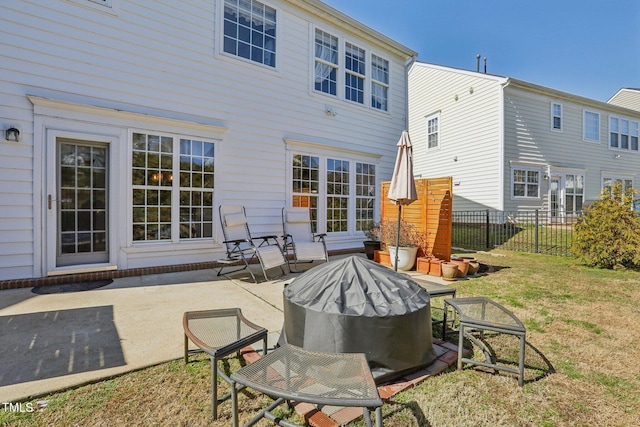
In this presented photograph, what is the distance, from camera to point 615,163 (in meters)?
15.3

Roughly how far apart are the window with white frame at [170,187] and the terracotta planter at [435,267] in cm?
438

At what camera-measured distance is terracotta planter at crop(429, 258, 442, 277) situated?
5.60m

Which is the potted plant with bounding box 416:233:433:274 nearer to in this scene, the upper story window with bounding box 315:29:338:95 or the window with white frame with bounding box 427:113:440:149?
the upper story window with bounding box 315:29:338:95

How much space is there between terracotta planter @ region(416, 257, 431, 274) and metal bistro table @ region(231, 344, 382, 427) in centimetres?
453

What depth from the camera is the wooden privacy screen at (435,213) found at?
5.86 m

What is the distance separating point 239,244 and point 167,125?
2595 mm

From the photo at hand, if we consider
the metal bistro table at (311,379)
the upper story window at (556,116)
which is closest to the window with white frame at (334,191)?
the metal bistro table at (311,379)

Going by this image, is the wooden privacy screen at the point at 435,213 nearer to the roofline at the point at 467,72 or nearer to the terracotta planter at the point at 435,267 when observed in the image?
the terracotta planter at the point at 435,267

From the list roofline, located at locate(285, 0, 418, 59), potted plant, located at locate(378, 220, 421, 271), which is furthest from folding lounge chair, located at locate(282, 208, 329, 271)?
roofline, located at locate(285, 0, 418, 59)

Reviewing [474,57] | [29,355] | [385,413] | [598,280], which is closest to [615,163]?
[474,57]

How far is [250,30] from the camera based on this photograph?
668 cm

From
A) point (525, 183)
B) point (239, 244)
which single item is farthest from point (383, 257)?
point (525, 183)

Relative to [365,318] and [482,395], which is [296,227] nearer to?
[365,318]

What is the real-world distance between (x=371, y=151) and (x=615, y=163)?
14.9 metres
